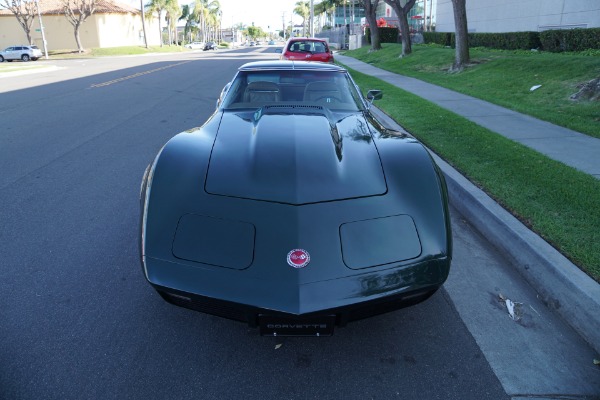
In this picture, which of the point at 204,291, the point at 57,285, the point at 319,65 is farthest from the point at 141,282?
the point at 319,65

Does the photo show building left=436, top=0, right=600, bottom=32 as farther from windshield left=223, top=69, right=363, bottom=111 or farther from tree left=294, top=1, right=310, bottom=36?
tree left=294, top=1, right=310, bottom=36

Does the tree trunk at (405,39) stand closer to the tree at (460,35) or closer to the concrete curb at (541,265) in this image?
the tree at (460,35)

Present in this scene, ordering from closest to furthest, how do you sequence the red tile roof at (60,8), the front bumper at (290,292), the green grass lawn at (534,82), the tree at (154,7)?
the front bumper at (290,292) < the green grass lawn at (534,82) < the red tile roof at (60,8) < the tree at (154,7)

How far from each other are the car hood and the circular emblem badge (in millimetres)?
315

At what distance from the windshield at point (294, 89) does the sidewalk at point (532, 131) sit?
119 inches

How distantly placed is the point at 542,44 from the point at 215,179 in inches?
745

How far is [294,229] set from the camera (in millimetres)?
2482

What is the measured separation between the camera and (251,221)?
2.54 meters

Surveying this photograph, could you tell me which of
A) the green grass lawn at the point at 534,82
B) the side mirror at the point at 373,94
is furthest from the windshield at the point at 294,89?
the green grass lawn at the point at 534,82

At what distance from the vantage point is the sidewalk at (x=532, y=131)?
19.7 ft

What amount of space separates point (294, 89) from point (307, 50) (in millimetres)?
10855

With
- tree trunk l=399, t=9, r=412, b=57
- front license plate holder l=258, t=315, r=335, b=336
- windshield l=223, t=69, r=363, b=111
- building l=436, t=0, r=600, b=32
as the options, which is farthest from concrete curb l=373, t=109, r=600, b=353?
tree trunk l=399, t=9, r=412, b=57

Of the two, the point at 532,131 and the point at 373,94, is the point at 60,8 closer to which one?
the point at 532,131

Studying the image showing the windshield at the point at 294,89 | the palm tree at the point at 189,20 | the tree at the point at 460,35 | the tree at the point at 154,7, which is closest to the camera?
the windshield at the point at 294,89
